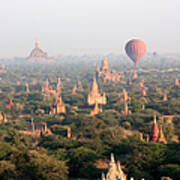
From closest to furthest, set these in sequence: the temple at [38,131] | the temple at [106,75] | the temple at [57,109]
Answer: the temple at [38,131], the temple at [57,109], the temple at [106,75]

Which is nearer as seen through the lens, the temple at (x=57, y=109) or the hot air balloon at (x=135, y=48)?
the temple at (x=57, y=109)

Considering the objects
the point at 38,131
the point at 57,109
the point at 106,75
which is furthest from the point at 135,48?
the point at 38,131

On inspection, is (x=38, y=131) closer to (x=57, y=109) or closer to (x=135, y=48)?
(x=57, y=109)

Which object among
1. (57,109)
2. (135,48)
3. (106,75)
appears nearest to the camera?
(57,109)

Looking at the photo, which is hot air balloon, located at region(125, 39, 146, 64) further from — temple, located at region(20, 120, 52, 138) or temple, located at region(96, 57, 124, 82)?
temple, located at region(20, 120, 52, 138)

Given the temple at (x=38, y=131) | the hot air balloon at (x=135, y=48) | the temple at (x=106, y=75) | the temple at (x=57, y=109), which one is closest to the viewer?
the temple at (x=38, y=131)

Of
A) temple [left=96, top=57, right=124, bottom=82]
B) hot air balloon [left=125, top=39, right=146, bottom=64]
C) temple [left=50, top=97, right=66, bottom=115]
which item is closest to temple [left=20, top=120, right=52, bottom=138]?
temple [left=50, top=97, right=66, bottom=115]

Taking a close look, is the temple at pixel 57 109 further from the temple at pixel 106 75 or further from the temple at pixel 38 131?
the temple at pixel 106 75

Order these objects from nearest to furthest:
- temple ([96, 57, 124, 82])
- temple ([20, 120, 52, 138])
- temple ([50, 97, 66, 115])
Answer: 1. temple ([20, 120, 52, 138])
2. temple ([50, 97, 66, 115])
3. temple ([96, 57, 124, 82])

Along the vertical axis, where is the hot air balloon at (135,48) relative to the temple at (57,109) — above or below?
above

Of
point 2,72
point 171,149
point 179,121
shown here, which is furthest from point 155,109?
point 2,72

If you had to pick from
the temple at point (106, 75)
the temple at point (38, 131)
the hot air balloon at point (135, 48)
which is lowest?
the temple at point (38, 131)

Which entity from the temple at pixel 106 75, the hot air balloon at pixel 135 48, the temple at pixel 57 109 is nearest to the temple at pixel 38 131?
the temple at pixel 57 109
